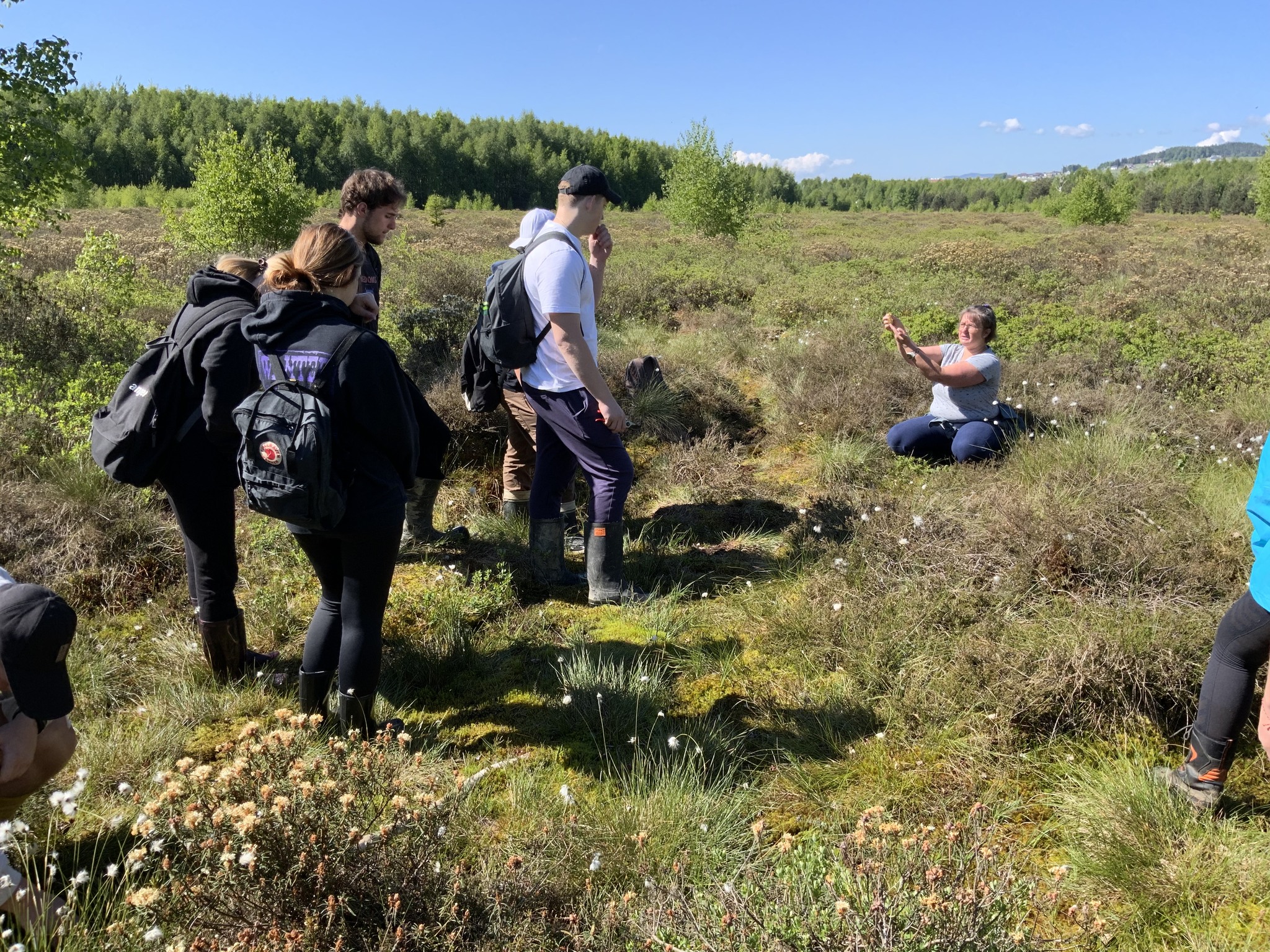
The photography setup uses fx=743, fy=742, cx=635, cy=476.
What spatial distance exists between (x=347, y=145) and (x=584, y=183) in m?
86.2

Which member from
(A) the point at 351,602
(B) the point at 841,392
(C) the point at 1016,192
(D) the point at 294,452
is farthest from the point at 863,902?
(C) the point at 1016,192

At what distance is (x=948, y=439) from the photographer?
5.08m

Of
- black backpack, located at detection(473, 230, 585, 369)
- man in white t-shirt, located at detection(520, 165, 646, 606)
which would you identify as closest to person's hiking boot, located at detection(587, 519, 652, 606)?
man in white t-shirt, located at detection(520, 165, 646, 606)

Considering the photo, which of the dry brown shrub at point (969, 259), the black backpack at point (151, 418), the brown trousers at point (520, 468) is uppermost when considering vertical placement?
the dry brown shrub at point (969, 259)

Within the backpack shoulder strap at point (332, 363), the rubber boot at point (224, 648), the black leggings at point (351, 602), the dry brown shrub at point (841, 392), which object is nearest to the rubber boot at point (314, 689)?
the black leggings at point (351, 602)

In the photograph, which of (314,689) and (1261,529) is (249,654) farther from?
(1261,529)

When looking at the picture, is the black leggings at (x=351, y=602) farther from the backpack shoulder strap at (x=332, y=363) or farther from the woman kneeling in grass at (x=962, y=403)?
the woman kneeling in grass at (x=962, y=403)

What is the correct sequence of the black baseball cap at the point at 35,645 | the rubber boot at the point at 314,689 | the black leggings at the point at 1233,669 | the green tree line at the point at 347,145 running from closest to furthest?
the black baseball cap at the point at 35,645, the black leggings at the point at 1233,669, the rubber boot at the point at 314,689, the green tree line at the point at 347,145

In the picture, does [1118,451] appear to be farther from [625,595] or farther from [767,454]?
[625,595]

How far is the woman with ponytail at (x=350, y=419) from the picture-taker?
90.7 inches

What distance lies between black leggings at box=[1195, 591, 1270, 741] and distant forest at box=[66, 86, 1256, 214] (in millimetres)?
53842

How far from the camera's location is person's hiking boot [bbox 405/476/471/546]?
14.2 feet

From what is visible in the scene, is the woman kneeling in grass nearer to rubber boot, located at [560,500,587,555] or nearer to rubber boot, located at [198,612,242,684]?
rubber boot, located at [560,500,587,555]

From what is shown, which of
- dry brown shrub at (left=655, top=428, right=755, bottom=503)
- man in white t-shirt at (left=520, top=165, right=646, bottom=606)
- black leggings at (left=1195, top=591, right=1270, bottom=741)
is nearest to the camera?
black leggings at (left=1195, top=591, right=1270, bottom=741)
